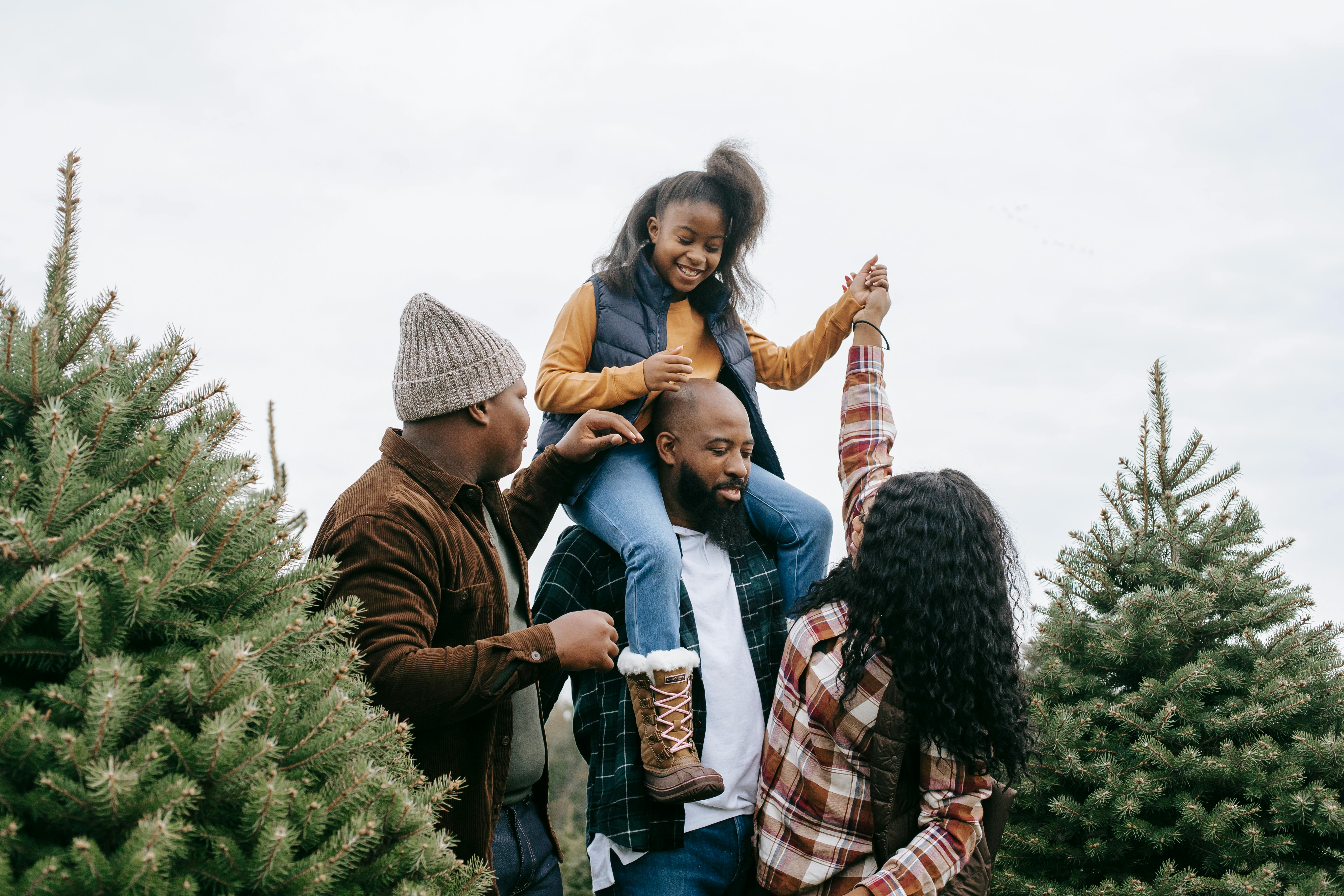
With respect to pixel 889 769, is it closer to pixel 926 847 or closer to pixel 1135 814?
pixel 926 847

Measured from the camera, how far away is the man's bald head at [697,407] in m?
3.56

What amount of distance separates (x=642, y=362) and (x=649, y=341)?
257 mm

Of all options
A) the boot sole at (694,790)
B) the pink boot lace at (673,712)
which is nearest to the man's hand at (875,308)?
the pink boot lace at (673,712)

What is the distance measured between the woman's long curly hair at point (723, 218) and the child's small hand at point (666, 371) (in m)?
0.56

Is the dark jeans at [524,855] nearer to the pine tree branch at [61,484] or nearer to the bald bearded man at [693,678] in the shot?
the bald bearded man at [693,678]

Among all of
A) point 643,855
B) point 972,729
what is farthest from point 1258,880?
point 643,855

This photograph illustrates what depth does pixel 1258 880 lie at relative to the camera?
3.13 m

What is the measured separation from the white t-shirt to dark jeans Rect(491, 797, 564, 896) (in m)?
0.20

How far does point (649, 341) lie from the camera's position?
383 centimetres

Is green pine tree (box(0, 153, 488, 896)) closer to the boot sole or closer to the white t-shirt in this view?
the boot sole

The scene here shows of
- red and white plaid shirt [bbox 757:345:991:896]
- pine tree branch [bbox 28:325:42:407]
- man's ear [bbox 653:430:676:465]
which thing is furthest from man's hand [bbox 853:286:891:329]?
pine tree branch [bbox 28:325:42:407]

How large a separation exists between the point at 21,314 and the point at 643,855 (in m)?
2.26

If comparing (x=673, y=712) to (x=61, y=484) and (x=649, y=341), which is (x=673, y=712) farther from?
(x=61, y=484)

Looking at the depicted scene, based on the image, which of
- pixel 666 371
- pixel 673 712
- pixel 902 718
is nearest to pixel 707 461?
pixel 666 371
